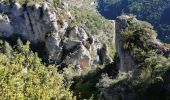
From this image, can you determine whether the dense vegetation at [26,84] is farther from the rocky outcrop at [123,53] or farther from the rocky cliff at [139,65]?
the rocky outcrop at [123,53]

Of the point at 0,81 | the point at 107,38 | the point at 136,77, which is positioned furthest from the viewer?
the point at 107,38

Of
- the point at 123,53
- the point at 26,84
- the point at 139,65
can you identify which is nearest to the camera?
the point at 26,84

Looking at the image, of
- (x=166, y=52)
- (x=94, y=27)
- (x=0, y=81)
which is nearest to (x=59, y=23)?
(x=94, y=27)

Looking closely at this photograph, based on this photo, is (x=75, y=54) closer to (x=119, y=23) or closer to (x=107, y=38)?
(x=119, y=23)

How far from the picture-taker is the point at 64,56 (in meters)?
100

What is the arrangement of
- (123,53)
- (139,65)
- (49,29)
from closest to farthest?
(139,65), (123,53), (49,29)

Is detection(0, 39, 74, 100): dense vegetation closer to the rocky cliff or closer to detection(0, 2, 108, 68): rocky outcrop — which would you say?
the rocky cliff

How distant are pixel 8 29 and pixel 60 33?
41.2 ft

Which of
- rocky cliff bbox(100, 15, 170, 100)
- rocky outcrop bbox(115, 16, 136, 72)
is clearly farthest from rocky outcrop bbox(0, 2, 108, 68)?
rocky cliff bbox(100, 15, 170, 100)

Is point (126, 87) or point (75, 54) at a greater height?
point (75, 54)

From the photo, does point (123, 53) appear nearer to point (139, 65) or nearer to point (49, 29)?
point (139, 65)

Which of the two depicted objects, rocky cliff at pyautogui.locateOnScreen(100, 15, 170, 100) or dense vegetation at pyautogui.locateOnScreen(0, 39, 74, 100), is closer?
dense vegetation at pyautogui.locateOnScreen(0, 39, 74, 100)

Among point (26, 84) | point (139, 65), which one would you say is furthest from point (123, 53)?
point (26, 84)

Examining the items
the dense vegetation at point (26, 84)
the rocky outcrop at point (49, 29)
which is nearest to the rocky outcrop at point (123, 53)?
the dense vegetation at point (26, 84)
